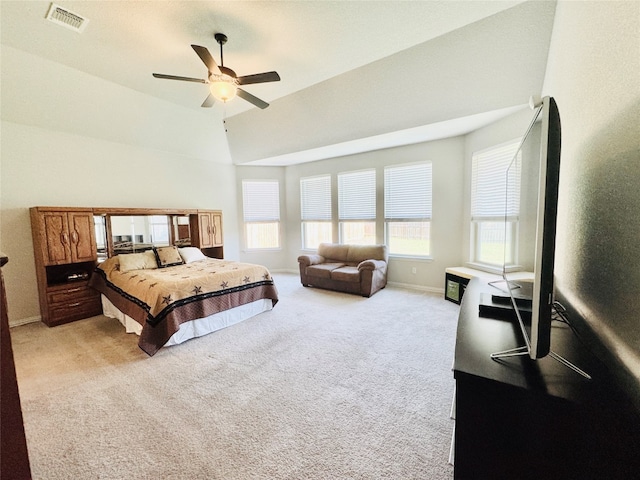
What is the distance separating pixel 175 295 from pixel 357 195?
4.12 meters

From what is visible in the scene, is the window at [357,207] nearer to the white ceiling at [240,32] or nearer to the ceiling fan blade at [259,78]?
the white ceiling at [240,32]

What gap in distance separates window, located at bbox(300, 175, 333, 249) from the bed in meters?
2.69

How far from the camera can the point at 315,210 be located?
6.51 m

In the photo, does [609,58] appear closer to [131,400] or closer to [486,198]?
[486,198]

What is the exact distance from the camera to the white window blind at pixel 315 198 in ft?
20.6

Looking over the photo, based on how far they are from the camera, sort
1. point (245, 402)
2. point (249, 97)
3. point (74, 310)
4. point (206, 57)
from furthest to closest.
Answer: point (74, 310) < point (249, 97) < point (206, 57) < point (245, 402)

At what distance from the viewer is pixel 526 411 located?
94 centimetres

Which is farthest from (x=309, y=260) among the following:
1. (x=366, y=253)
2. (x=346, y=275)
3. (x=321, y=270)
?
(x=366, y=253)

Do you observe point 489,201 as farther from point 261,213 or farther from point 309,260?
point 261,213

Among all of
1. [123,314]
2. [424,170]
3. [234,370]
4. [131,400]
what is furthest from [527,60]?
[123,314]

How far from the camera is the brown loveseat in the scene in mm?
4715

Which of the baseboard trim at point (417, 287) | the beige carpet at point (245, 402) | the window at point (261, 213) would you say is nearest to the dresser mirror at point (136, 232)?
the beige carpet at point (245, 402)

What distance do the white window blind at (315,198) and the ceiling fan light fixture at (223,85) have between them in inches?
147

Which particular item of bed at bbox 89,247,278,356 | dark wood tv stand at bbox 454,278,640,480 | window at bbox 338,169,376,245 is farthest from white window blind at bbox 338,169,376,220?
dark wood tv stand at bbox 454,278,640,480
